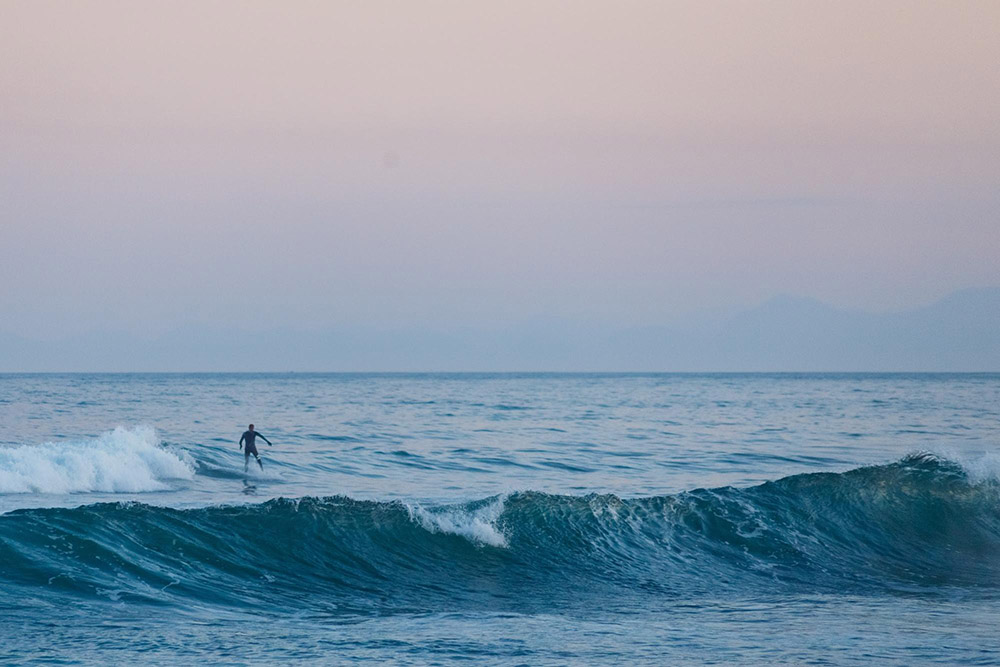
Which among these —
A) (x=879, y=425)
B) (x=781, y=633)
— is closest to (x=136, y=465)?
(x=781, y=633)

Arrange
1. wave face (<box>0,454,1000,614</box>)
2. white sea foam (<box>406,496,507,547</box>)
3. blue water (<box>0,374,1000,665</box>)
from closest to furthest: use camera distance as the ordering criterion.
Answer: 1. blue water (<box>0,374,1000,665</box>)
2. wave face (<box>0,454,1000,614</box>)
3. white sea foam (<box>406,496,507,547</box>)

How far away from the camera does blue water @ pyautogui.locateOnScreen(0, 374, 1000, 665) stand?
11.1 metres

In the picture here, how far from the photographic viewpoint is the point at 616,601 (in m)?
14.0

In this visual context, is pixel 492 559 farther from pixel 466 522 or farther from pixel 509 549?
pixel 466 522

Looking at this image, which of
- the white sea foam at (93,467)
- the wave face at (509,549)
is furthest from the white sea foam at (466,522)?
the white sea foam at (93,467)

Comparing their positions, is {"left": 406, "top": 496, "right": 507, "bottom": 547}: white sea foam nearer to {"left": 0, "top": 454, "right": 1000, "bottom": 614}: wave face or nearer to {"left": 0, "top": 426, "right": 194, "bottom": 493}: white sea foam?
{"left": 0, "top": 454, "right": 1000, "bottom": 614}: wave face

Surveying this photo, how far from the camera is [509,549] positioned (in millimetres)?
16672

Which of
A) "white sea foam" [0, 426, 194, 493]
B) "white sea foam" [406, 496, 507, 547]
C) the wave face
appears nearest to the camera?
the wave face

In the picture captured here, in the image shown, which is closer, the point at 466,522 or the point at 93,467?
the point at 466,522

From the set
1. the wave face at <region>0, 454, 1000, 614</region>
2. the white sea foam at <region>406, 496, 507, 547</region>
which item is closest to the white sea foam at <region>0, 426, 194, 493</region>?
the wave face at <region>0, 454, 1000, 614</region>

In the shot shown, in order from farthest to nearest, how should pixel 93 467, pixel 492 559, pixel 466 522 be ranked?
1. pixel 93 467
2. pixel 466 522
3. pixel 492 559

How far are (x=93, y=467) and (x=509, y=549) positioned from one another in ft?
41.2

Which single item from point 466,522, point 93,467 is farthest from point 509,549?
Answer: point 93,467

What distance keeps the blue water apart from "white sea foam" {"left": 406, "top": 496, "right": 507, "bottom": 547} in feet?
0.16
